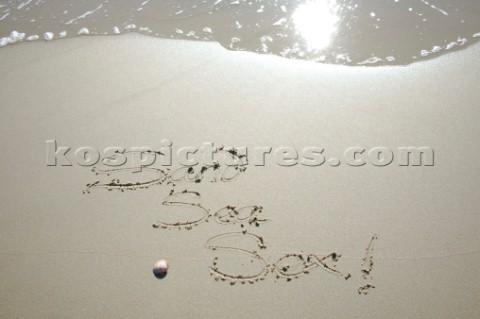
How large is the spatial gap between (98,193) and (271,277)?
4.13ft

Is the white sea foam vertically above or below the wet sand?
above

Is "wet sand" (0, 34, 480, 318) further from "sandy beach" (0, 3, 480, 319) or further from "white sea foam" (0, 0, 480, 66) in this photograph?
"white sea foam" (0, 0, 480, 66)

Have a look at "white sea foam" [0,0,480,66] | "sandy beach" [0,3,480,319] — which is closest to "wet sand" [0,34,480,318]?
"sandy beach" [0,3,480,319]

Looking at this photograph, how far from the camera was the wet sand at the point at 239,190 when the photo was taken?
2340mm

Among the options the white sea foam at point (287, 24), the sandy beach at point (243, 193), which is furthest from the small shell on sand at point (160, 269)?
the white sea foam at point (287, 24)

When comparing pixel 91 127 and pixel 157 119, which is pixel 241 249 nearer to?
pixel 157 119

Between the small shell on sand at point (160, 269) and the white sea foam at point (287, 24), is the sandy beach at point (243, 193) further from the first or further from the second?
the white sea foam at point (287, 24)

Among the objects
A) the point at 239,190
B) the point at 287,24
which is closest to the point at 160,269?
the point at 239,190

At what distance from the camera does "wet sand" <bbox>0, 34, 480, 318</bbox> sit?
2.34 m

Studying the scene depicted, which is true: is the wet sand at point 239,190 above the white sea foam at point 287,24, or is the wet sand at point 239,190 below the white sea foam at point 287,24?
below

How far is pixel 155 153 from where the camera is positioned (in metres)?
2.91

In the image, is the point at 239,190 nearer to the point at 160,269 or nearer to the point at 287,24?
the point at 160,269

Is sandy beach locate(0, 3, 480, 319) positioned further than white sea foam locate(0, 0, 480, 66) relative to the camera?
No

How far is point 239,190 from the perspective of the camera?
272cm
